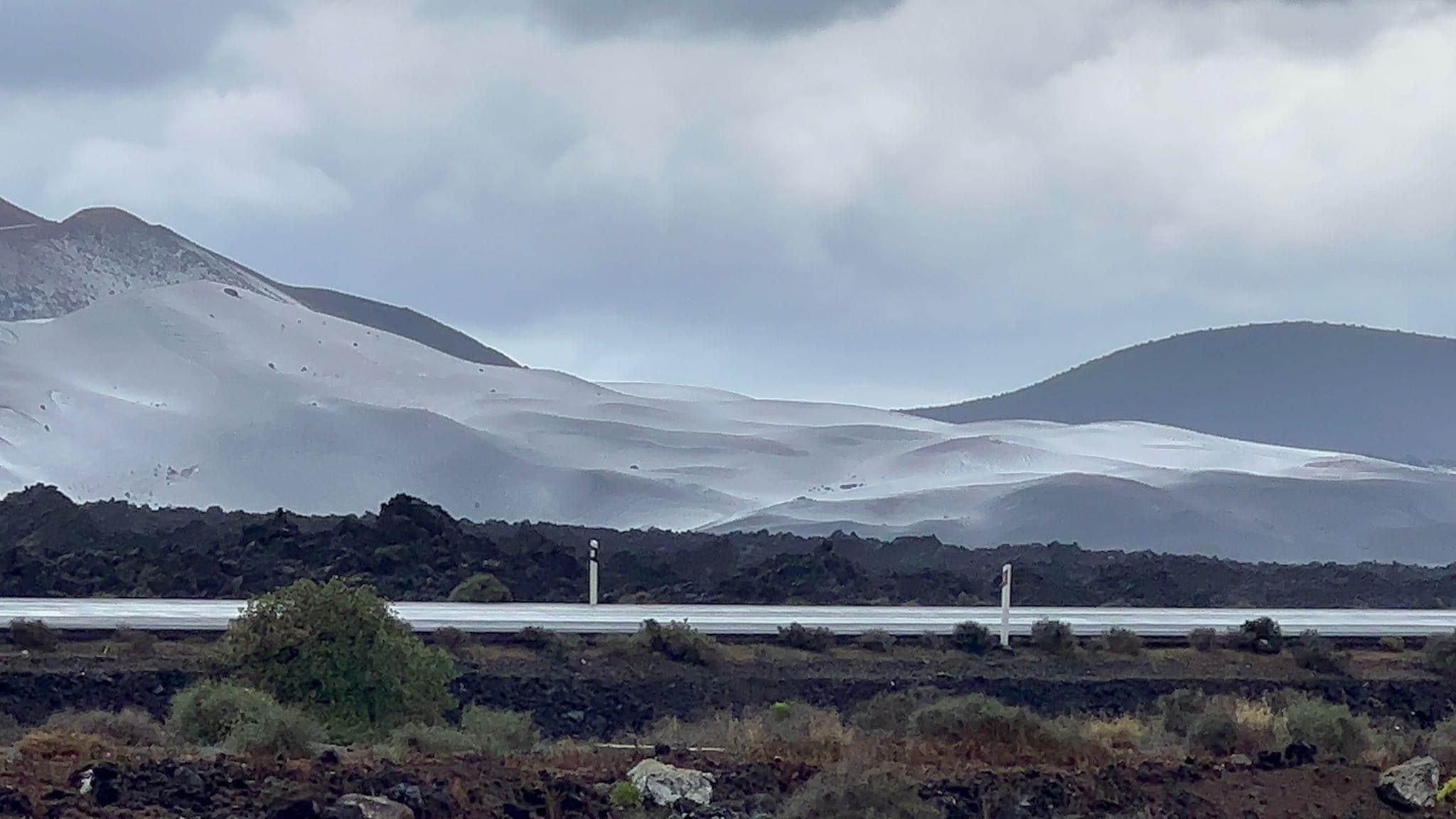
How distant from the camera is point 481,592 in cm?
3603

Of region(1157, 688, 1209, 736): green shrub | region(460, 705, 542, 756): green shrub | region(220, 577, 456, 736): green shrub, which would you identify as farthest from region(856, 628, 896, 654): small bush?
region(220, 577, 456, 736): green shrub

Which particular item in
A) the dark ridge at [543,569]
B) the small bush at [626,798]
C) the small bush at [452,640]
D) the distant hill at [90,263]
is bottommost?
the small bush at [626,798]

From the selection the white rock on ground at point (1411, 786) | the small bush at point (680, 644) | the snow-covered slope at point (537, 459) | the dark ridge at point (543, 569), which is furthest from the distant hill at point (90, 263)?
the white rock on ground at point (1411, 786)

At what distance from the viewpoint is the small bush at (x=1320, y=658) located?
1063 inches

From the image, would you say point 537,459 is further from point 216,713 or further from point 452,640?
point 216,713

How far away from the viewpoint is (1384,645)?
30000 mm

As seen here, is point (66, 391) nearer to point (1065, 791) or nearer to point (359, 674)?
point (359, 674)

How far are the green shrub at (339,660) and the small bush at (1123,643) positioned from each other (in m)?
11.0

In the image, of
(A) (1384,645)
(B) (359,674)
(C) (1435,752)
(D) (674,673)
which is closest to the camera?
(C) (1435,752)

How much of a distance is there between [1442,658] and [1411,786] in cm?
1383

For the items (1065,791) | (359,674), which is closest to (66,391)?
(359,674)

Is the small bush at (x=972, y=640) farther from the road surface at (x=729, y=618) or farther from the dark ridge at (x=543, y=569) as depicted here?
the dark ridge at (x=543, y=569)

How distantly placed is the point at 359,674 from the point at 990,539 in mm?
66661

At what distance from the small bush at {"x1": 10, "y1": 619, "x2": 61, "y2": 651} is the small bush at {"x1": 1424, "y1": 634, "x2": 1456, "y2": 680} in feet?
54.8
